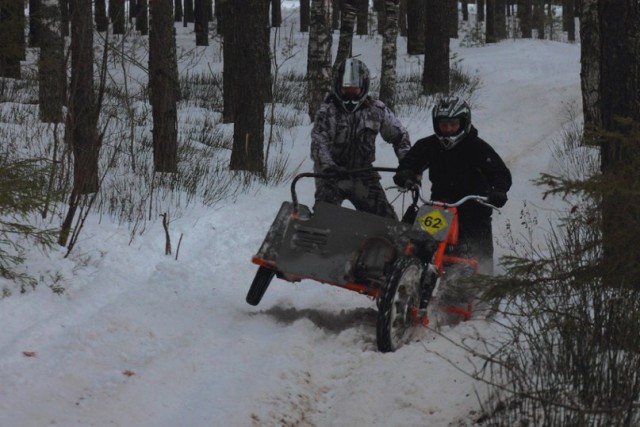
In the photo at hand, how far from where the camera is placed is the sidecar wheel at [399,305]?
5711 mm

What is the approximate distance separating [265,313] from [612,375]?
3.52 metres

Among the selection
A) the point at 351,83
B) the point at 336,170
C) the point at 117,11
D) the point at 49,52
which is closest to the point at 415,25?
the point at 49,52

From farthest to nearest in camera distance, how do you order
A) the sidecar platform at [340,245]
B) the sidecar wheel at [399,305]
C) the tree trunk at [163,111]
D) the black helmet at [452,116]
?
the tree trunk at [163,111] < the black helmet at [452,116] < the sidecar platform at [340,245] < the sidecar wheel at [399,305]

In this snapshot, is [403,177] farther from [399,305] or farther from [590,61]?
[590,61]

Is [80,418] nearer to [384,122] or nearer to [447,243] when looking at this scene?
[447,243]

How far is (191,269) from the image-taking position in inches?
313

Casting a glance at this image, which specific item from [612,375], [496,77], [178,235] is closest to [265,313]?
[178,235]

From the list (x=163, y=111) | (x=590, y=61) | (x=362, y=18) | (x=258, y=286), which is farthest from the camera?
(x=362, y=18)

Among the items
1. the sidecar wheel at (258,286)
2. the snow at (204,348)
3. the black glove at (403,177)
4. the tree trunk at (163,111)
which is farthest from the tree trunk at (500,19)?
the sidecar wheel at (258,286)

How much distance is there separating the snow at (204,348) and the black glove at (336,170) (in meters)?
1.17

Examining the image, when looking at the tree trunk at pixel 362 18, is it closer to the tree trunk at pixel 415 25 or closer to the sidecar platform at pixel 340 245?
the tree trunk at pixel 415 25

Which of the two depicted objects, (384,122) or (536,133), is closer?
(384,122)

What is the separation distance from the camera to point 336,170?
22.9 feet

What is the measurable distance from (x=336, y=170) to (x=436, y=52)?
43.0 feet
